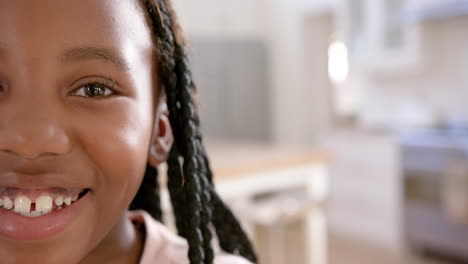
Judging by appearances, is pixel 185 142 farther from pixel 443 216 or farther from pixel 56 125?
pixel 443 216

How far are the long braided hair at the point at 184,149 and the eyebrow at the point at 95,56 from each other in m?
0.09

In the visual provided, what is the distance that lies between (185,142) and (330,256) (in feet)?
10.1

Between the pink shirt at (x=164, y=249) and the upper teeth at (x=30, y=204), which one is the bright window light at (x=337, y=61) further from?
the upper teeth at (x=30, y=204)

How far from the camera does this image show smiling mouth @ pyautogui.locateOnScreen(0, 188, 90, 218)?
542 mm

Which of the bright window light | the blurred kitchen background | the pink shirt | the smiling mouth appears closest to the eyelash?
the smiling mouth

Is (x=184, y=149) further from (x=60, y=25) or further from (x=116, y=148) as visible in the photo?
(x=60, y=25)

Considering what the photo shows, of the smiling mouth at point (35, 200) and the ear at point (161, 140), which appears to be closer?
the smiling mouth at point (35, 200)

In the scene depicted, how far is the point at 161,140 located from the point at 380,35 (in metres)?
3.61

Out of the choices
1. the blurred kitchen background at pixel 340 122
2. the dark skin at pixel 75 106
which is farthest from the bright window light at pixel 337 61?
the dark skin at pixel 75 106

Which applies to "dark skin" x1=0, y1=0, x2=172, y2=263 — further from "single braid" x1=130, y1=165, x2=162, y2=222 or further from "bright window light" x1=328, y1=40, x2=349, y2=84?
"bright window light" x1=328, y1=40, x2=349, y2=84

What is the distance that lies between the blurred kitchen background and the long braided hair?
3.46ft

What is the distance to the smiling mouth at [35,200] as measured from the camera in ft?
1.78

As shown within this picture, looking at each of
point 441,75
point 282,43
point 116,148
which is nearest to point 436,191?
point 441,75

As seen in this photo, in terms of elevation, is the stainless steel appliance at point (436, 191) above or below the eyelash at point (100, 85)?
below
